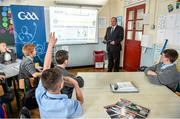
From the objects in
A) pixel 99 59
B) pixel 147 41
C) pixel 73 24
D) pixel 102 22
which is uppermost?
pixel 102 22

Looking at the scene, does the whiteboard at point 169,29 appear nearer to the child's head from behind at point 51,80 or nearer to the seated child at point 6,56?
the child's head from behind at point 51,80

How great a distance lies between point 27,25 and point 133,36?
2.65 meters

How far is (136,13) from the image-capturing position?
4.19m

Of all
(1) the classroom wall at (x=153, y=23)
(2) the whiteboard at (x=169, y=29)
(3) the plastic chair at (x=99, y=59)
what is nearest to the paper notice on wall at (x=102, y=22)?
(3) the plastic chair at (x=99, y=59)

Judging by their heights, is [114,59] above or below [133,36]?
below

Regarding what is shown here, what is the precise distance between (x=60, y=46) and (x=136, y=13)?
229 cm

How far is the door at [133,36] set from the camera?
4102 mm

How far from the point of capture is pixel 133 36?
4375 millimetres

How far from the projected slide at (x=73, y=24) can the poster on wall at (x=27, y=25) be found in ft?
2.21

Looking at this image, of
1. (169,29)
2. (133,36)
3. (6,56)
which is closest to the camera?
(169,29)

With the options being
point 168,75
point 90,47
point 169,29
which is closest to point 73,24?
point 90,47

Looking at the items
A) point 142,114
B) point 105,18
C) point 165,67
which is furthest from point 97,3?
point 142,114

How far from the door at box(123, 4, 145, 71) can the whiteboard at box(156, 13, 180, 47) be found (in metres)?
0.76

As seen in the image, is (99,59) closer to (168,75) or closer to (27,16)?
(27,16)
